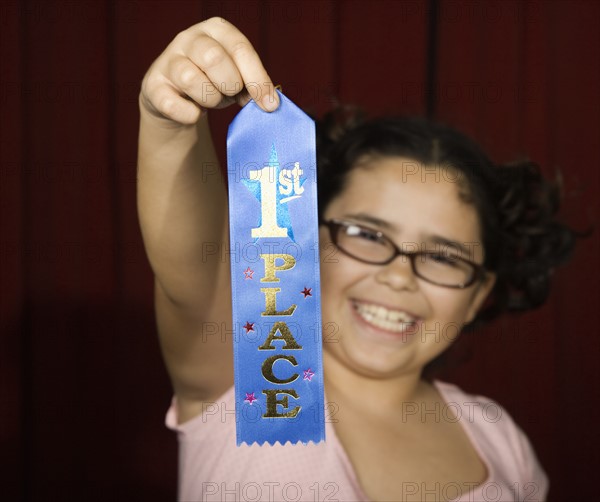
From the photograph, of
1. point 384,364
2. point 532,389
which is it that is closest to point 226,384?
point 384,364

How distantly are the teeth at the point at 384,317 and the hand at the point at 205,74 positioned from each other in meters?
0.54

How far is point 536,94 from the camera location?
5.98 ft

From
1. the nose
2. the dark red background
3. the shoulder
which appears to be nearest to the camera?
the nose

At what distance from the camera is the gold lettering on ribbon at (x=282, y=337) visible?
0.68 meters

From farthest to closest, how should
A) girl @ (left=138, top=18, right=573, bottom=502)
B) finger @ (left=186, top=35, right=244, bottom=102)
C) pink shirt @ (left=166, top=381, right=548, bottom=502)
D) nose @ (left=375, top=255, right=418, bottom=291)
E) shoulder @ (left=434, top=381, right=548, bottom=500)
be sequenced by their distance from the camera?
shoulder @ (left=434, top=381, right=548, bottom=500) < nose @ (left=375, top=255, right=418, bottom=291) < pink shirt @ (left=166, top=381, right=548, bottom=502) < girl @ (left=138, top=18, right=573, bottom=502) < finger @ (left=186, top=35, right=244, bottom=102)

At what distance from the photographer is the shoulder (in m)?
1.21

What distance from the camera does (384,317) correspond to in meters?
1.11

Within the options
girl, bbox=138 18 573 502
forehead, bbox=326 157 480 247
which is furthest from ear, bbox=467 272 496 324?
forehead, bbox=326 157 480 247

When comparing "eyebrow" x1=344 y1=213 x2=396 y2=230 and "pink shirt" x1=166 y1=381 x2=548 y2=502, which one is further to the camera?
"eyebrow" x1=344 y1=213 x2=396 y2=230

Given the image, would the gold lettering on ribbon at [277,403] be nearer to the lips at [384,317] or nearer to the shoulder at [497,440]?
the lips at [384,317]

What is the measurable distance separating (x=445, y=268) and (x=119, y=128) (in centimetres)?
84

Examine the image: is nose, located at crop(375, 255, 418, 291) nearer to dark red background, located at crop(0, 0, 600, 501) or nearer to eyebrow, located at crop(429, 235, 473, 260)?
eyebrow, located at crop(429, 235, 473, 260)

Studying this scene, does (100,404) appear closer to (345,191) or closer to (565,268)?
(345,191)

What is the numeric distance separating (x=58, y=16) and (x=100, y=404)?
36.1 inches
